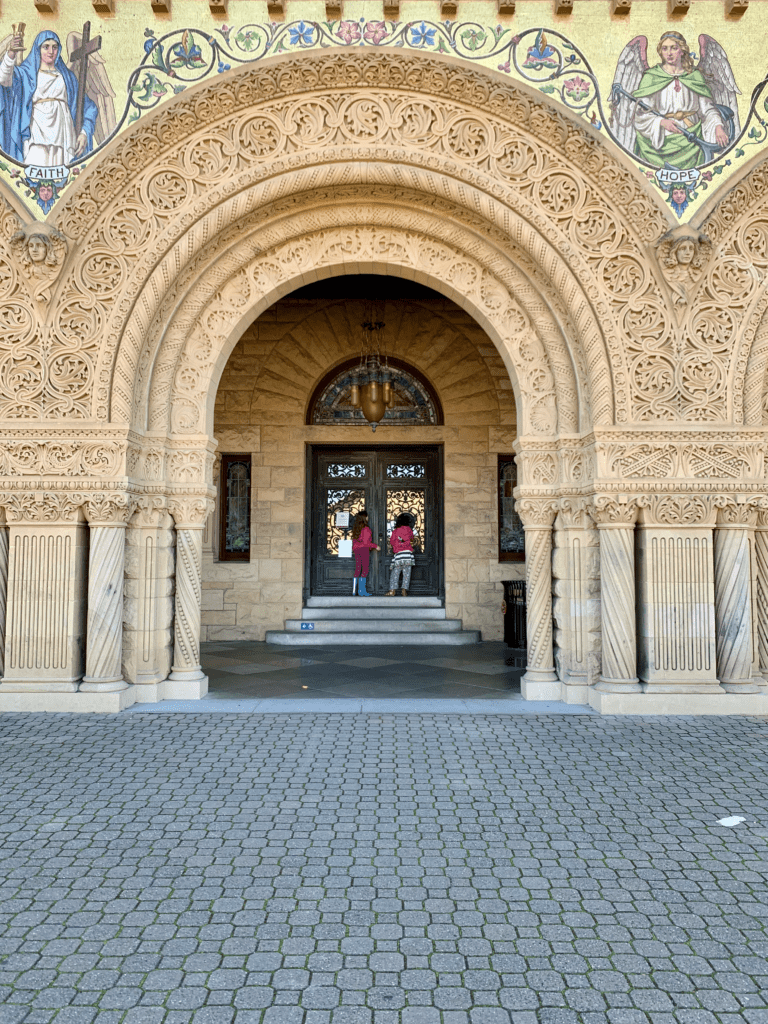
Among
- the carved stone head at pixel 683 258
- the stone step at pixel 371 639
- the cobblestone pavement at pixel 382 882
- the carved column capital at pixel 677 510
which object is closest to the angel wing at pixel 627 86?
the carved stone head at pixel 683 258

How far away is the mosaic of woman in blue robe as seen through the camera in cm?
637

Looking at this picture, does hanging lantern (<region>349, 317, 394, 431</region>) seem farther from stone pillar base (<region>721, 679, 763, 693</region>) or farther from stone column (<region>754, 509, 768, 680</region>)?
stone pillar base (<region>721, 679, 763, 693</region>)

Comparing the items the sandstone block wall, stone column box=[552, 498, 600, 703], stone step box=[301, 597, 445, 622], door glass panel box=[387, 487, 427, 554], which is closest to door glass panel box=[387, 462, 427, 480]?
door glass panel box=[387, 487, 427, 554]

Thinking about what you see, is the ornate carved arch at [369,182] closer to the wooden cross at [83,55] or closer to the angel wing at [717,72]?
the wooden cross at [83,55]

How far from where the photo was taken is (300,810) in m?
3.88

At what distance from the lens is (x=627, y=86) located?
6.38 meters

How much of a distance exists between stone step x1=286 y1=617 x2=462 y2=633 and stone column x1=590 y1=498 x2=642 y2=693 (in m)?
4.07

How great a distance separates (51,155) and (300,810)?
604 centimetres

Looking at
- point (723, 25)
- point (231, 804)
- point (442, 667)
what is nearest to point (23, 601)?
point (231, 804)

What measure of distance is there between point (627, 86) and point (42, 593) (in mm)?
6976

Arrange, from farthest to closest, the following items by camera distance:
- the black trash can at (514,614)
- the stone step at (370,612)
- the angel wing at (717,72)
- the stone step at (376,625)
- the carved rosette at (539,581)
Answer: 1. the stone step at (370,612)
2. the stone step at (376,625)
3. the black trash can at (514,614)
4. the carved rosette at (539,581)
5. the angel wing at (717,72)

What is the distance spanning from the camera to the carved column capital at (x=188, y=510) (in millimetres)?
6848

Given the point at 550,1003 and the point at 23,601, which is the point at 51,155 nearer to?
the point at 23,601

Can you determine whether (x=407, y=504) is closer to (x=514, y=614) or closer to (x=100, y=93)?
(x=514, y=614)
